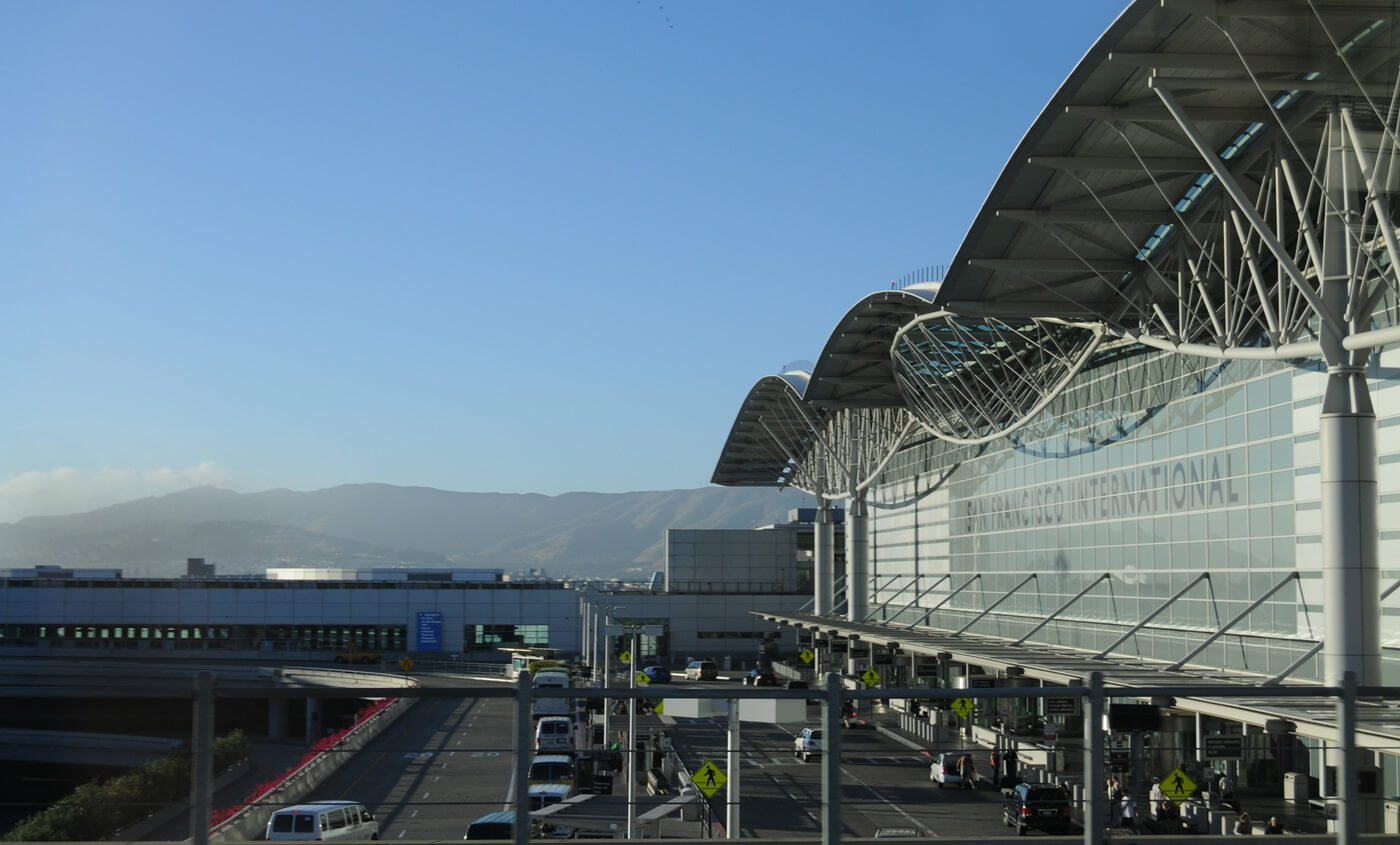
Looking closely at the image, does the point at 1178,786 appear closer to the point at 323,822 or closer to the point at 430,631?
the point at 323,822

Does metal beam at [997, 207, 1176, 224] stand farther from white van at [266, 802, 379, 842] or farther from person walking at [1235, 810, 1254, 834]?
white van at [266, 802, 379, 842]

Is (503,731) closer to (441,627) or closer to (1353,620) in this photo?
(1353,620)

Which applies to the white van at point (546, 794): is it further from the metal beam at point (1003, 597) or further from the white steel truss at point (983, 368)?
the metal beam at point (1003, 597)

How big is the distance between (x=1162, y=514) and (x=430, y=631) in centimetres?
6607

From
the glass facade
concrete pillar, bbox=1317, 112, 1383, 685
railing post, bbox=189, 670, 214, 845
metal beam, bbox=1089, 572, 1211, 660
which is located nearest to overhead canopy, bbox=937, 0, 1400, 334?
concrete pillar, bbox=1317, 112, 1383, 685

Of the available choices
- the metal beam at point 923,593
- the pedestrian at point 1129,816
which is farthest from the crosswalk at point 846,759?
the metal beam at point 923,593

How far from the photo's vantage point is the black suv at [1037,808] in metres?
7.94

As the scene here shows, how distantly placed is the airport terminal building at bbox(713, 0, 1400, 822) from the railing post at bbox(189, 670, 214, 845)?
574 cm

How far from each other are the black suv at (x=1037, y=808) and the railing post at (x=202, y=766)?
14.7ft

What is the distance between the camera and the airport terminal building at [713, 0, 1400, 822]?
22844mm

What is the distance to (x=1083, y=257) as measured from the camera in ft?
112

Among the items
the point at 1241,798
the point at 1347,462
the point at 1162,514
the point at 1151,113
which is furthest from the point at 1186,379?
the point at 1241,798

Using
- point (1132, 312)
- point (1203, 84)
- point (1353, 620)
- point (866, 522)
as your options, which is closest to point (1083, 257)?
point (1132, 312)

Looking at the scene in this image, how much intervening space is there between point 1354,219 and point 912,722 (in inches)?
648
